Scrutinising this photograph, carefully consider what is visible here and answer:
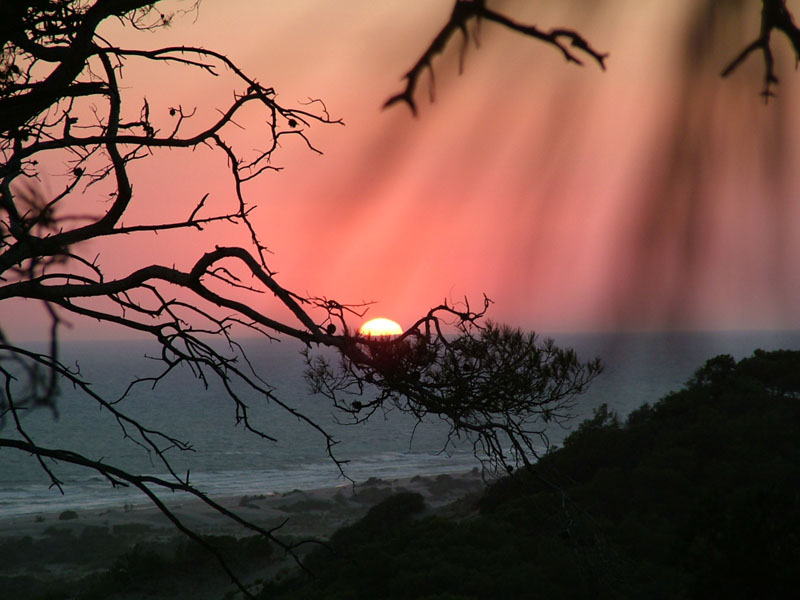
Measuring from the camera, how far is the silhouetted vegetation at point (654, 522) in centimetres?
639

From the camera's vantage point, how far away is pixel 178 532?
3131cm

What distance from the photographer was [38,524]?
105 feet

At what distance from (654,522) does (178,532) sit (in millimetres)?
23731

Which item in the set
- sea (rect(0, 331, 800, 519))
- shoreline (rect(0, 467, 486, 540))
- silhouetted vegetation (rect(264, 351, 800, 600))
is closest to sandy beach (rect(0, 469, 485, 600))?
shoreline (rect(0, 467, 486, 540))

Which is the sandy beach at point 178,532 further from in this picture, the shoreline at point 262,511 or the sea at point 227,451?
the sea at point 227,451

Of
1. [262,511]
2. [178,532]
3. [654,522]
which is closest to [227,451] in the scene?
[262,511]

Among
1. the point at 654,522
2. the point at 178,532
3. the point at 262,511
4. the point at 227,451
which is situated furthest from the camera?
the point at 227,451

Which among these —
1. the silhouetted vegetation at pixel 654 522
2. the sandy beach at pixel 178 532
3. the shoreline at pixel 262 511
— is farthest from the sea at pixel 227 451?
the sandy beach at pixel 178 532

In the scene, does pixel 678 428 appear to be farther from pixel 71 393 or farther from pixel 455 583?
pixel 71 393

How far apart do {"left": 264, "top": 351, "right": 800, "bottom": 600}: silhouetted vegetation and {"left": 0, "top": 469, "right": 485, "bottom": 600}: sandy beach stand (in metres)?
3.40

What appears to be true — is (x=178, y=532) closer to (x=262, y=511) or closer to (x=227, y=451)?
(x=262, y=511)

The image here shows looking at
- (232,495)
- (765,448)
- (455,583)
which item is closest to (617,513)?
(765,448)

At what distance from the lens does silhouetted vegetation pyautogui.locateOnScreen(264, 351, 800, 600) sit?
6.39 meters

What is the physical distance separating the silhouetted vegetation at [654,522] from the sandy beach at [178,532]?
3.40 metres
